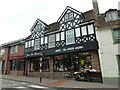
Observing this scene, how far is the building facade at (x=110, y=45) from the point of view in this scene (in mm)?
10603

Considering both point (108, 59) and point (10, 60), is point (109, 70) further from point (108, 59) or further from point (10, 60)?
point (10, 60)

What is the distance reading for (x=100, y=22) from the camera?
12.6m

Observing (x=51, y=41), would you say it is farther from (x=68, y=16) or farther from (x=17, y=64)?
(x=17, y=64)

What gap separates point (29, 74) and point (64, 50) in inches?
325

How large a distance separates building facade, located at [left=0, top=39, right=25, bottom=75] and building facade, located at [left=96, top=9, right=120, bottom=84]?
14.4m

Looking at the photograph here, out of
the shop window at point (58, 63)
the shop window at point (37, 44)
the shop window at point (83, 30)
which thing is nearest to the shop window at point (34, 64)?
the shop window at point (37, 44)

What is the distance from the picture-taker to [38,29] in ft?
61.6

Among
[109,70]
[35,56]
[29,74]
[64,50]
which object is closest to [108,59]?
[109,70]

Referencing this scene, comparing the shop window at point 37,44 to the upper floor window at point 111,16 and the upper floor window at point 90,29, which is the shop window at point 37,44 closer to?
the upper floor window at point 90,29

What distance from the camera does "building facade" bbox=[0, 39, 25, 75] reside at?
20575mm

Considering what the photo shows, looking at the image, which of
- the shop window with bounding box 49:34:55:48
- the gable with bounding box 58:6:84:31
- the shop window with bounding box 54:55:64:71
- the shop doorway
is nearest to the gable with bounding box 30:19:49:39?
the shop window with bounding box 49:34:55:48

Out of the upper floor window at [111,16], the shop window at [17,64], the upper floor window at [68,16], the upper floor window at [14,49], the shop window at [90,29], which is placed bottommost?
the shop window at [17,64]

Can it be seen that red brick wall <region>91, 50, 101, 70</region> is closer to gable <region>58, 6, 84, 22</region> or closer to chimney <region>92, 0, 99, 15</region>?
gable <region>58, 6, 84, 22</region>

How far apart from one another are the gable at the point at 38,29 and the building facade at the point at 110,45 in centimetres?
923
